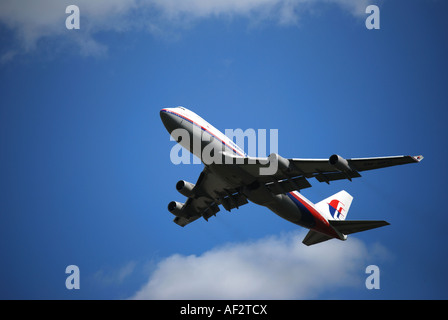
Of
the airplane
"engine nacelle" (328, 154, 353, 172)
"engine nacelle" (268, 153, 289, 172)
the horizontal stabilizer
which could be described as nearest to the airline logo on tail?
the airplane

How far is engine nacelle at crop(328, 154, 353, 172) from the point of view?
4288cm

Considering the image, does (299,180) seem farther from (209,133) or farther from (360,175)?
(209,133)

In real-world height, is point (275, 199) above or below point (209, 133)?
below

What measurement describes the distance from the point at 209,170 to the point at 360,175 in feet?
44.3

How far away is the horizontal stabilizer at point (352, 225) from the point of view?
51906 millimetres

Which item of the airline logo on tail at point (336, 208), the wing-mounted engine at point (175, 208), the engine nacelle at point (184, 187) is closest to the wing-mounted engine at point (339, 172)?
the engine nacelle at point (184, 187)

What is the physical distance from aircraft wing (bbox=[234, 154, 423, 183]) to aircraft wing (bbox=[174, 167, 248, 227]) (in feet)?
13.7

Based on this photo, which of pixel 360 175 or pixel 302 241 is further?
pixel 302 241

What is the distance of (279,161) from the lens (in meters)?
45.2

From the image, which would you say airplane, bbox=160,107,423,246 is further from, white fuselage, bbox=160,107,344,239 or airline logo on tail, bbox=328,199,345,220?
airline logo on tail, bbox=328,199,345,220

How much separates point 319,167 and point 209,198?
12.1 m

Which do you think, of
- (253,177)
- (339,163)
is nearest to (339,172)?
(339,163)

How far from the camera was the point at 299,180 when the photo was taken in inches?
1884
